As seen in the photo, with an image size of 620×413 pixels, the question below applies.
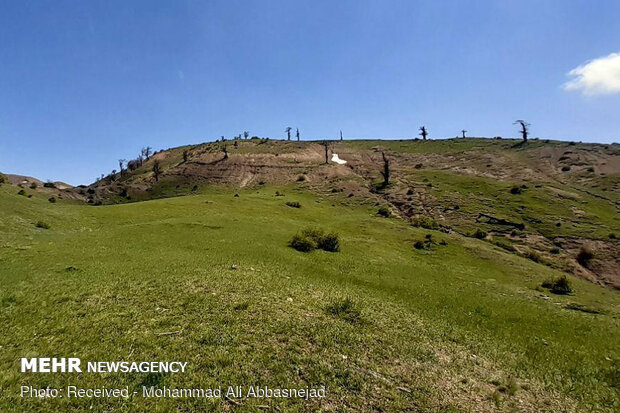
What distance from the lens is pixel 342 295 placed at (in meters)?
23.5

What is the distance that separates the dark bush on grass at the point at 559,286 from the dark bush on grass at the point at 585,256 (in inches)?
902

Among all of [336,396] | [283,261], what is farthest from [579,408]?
[283,261]

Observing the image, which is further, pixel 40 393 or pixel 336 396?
pixel 336 396

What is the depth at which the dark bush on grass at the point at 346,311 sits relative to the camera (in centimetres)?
1899

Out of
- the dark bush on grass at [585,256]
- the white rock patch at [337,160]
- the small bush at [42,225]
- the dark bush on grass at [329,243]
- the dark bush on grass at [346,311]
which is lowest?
the dark bush on grass at [585,256]

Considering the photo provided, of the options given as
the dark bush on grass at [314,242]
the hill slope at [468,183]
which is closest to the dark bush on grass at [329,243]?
the dark bush on grass at [314,242]

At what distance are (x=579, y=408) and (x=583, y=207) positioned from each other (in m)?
82.5

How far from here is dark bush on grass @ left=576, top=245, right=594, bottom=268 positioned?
174 feet

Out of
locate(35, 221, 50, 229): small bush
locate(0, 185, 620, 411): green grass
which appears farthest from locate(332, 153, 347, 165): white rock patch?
locate(35, 221, 50, 229): small bush

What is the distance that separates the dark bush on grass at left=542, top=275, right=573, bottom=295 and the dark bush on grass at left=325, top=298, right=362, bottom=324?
27.7 metres

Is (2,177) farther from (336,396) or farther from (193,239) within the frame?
(336,396)

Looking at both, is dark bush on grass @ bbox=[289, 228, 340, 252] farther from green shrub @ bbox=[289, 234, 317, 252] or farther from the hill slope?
the hill slope

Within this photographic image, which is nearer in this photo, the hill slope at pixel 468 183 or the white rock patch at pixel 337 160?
the hill slope at pixel 468 183

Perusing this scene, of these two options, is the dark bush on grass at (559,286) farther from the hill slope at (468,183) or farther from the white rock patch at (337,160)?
the white rock patch at (337,160)
